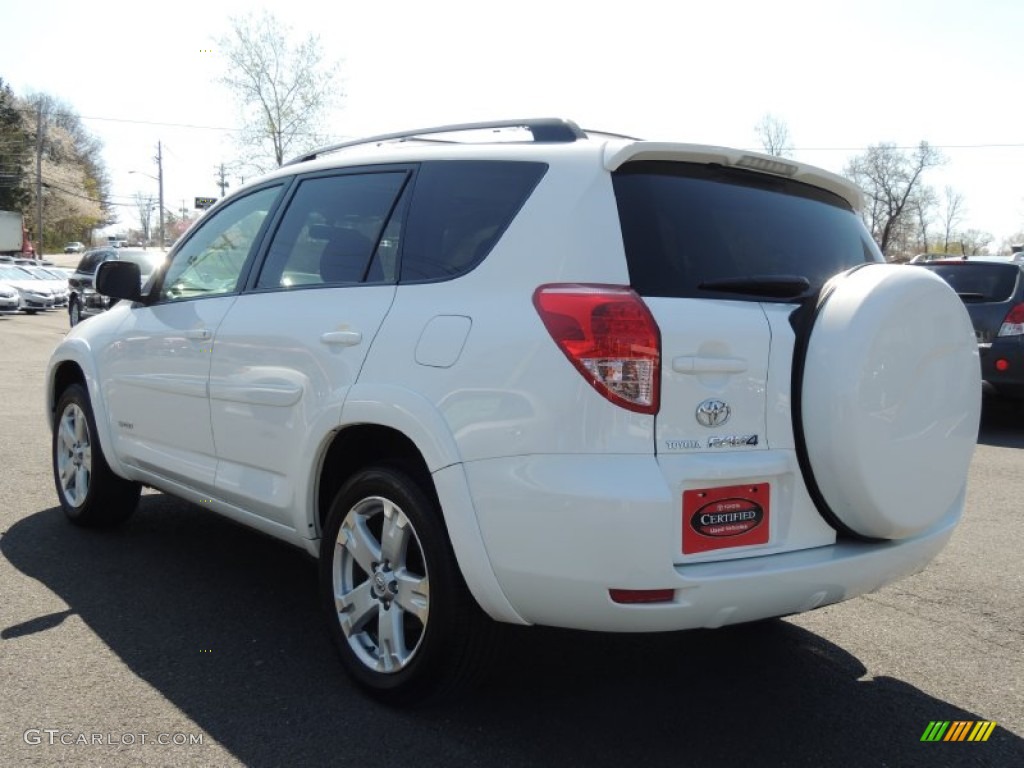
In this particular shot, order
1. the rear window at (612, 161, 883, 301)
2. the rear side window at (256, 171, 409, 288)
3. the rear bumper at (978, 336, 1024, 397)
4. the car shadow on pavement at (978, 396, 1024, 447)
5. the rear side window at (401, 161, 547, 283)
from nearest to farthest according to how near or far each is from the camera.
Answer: the rear window at (612, 161, 883, 301)
the rear side window at (401, 161, 547, 283)
the rear side window at (256, 171, 409, 288)
the car shadow on pavement at (978, 396, 1024, 447)
the rear bumper at (978, 336, 1024, 397)

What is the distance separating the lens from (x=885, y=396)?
9.05ft

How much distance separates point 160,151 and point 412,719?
78868mm

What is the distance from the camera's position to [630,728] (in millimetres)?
3014

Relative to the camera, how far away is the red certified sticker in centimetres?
257

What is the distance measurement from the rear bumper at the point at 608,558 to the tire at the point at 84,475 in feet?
10.0

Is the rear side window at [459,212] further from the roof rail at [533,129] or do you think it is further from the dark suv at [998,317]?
the dark suv at [998,317]

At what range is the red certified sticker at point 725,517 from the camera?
8.45 feet

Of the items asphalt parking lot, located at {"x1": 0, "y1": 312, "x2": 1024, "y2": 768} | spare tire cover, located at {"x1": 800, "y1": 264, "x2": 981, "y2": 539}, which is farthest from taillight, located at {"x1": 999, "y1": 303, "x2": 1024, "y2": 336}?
spare tire cover, located at {"x1": 800, "y1": 264, "x2": 981, "y2": 539}

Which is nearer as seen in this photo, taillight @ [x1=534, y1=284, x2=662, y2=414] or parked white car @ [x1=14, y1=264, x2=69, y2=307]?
taillight @ [x1=534, y1=284, x2=662, y2=414]

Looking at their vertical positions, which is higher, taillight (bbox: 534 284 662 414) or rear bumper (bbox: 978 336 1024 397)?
taillight (bbox: 534 284 662 414)

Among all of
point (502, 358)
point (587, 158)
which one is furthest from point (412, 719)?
point (587, 158)

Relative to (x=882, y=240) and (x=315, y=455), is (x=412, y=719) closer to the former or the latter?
(x=315, y=455)

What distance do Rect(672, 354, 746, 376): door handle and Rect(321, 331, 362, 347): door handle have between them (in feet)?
3.77

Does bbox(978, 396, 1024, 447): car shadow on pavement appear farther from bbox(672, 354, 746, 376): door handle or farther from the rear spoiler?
bbox(672, 354, 746, 376): door handle
